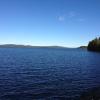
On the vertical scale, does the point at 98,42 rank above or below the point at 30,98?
above

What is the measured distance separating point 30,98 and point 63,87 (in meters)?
9.13

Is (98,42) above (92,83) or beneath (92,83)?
above

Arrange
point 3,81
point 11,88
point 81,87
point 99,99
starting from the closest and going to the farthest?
point 99,99 → point 11,88 → point 81,87 → point 3,81

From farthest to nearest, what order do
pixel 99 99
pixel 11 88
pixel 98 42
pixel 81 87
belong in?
pixel 98 42, pixel 81 87, pixel 11 88, pixel 99 99

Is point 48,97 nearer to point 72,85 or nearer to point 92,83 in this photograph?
point 72,85

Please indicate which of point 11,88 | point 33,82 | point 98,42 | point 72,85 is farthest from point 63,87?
point 98,42

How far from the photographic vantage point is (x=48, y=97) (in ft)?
→ 101

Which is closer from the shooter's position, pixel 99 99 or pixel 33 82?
pixel 99 99

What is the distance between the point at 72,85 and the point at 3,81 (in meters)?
13.8

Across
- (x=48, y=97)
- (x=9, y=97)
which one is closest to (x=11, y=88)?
(x=9, y=97)

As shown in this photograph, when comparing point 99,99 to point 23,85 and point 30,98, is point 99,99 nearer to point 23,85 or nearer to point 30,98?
point 30,98

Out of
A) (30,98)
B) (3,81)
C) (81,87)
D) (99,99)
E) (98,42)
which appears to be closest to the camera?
(99,99)

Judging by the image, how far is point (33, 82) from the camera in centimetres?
4112

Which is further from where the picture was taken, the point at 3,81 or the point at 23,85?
the point at 3,81
